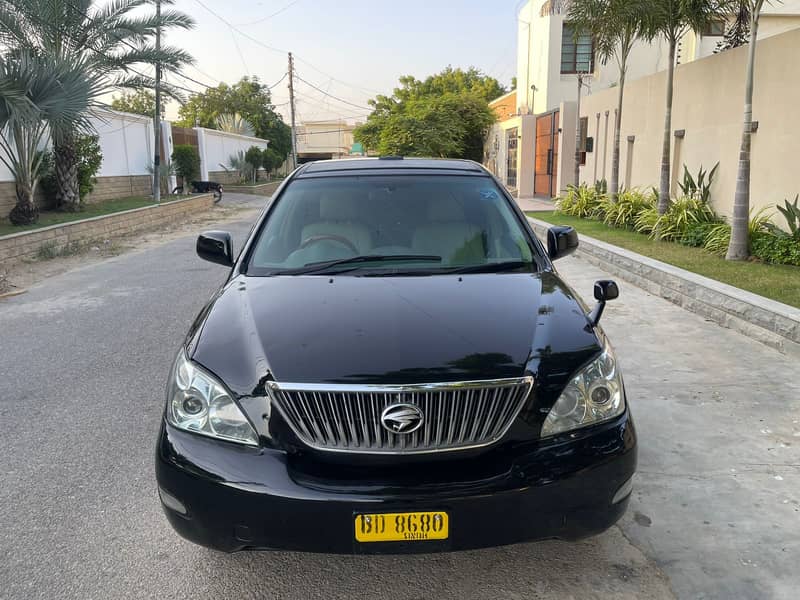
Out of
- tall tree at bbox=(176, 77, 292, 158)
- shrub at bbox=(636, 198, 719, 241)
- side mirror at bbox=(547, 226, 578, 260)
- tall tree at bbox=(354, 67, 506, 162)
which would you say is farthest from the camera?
tall tree at bbox=(176, 77, 292, 158)

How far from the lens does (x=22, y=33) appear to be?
13930 millimetres

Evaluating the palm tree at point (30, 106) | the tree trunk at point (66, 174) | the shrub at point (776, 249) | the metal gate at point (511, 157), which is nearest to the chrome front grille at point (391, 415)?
the shrub at point (776, 249)

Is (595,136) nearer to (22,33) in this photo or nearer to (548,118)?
(548,118)

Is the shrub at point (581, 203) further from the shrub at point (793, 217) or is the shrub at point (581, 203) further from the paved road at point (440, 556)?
the paved road at point (440, 556)

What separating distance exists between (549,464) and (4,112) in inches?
478

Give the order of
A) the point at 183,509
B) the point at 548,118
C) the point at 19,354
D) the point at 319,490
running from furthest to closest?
the point at 548,118 → the point at 19,354 → the point at 183,509 → the point at 319,490

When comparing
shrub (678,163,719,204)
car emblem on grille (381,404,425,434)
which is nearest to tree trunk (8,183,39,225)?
shrub (678,163,719,204)

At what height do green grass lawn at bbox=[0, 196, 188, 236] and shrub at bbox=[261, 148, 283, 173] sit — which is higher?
shrub at bbox=[261, 148, 283, 173]

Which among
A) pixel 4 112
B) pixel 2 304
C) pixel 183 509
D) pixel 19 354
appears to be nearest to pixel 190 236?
pixel 4 112

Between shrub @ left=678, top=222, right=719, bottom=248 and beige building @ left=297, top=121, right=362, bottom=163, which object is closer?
shrub @ left=678, top=222, right=719, bottom=248

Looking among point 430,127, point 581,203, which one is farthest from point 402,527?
point 430,127

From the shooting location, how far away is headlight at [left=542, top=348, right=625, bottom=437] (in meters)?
2.39

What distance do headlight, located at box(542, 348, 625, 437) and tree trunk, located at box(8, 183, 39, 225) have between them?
13707 millimetres

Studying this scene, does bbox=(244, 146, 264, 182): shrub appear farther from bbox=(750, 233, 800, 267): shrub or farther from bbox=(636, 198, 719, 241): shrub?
bbox=(750, 233, 800, 267): shrub
